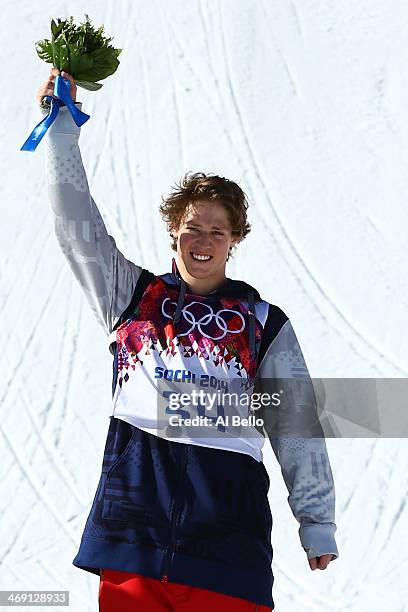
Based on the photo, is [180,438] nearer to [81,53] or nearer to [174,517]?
[174,517]

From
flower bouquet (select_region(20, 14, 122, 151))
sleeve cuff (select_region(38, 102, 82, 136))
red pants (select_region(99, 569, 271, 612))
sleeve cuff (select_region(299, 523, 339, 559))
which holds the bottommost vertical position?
red pants (select_region(99, 569, 271, 612))

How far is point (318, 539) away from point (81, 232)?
71cm

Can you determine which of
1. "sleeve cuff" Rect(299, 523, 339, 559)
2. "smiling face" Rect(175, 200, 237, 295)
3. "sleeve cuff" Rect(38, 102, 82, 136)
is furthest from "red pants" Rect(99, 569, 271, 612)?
"sleeve cuff" Rect(38, 102, 82, 136)

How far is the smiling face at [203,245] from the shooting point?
209cm

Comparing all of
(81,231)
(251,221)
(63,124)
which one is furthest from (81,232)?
(251,221)

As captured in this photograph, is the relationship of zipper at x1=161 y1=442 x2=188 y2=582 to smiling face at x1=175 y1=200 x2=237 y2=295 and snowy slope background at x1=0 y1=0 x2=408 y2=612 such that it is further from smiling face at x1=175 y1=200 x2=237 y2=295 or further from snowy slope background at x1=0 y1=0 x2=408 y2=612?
snowy slope background at x1=0 y1=0 x2=408 y2=612

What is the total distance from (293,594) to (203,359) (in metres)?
1.87

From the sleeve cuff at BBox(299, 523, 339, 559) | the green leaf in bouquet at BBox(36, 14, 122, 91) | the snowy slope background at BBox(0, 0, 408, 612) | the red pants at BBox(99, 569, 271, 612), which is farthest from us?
the snowy slope background at BBox(0, 0, 408, 612)

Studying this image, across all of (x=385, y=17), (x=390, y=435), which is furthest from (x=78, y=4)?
(x=390, y=435)

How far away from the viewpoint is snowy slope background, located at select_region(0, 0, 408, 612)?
3.92m

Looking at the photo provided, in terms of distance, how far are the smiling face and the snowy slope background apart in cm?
175

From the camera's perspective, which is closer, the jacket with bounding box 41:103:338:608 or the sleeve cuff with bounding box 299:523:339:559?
the jacket with bounding box 41:103:338:608

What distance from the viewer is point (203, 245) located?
209 centimetres

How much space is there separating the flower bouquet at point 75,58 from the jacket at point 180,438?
0.04m
